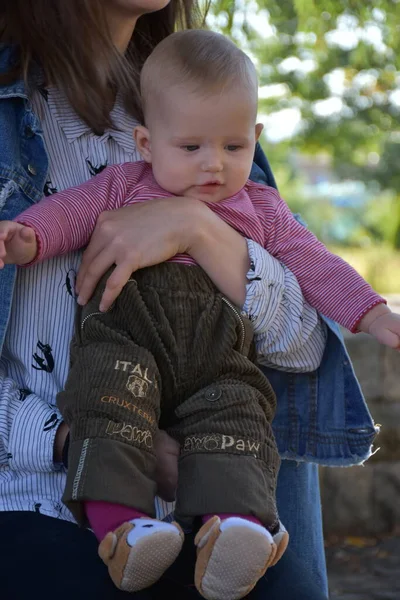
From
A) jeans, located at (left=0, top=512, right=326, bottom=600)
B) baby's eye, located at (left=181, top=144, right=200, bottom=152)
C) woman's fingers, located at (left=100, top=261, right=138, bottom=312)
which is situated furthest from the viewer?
baby's eye, located at (left=181, top=144, right=200, bottom=152)

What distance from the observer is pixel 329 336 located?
8.48 feet

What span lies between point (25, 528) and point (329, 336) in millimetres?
989

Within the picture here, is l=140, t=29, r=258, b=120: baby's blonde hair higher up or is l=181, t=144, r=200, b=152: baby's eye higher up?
l=140, t=29, r=258, b=120: baby's blonde hair

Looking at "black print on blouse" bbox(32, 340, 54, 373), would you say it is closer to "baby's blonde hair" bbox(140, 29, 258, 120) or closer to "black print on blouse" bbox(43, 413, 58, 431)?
"black print on blouse" bbox(43, 413, 58, 431)

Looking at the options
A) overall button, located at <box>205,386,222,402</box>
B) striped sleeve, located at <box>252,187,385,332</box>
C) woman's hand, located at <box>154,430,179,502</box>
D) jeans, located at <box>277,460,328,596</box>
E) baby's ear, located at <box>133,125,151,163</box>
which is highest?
baby's ear, located at <box>133,125,151,163</box>

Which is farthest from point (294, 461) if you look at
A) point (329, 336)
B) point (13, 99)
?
point (13, 99)

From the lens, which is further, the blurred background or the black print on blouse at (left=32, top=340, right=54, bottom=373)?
the blurred background

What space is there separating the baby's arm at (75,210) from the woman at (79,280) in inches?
1.8

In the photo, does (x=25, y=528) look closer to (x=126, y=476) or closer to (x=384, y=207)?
(x=126, y=476)

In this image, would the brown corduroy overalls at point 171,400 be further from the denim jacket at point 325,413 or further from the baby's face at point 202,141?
the denim jacket at point 325,413

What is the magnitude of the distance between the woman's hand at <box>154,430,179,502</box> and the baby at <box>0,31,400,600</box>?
0.03m

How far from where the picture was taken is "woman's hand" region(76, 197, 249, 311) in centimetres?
223

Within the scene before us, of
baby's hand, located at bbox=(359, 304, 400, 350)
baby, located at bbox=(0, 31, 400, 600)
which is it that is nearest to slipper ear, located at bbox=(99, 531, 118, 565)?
baby, located at bbox=(0, 31, 400, 600)

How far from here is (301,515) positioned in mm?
2646
